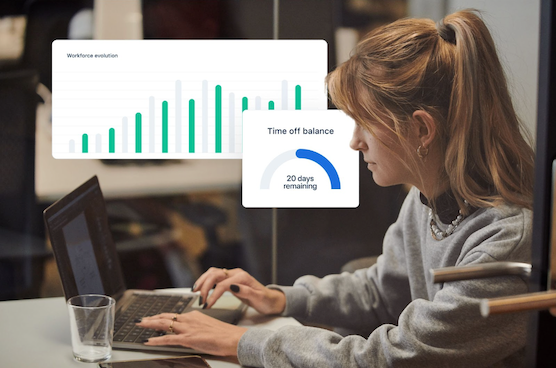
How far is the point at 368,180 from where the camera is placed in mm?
1455

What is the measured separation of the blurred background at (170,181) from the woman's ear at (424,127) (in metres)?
0.33

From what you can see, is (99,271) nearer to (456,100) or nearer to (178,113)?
(178,113)

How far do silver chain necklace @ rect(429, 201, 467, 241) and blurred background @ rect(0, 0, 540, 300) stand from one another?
328mm

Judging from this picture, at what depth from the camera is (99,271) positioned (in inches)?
47.7

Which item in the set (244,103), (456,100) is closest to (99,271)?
(244,103)

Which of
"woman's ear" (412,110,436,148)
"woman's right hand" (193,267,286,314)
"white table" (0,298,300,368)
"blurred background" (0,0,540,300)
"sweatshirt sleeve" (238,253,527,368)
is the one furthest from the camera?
"blurred background" (0,0,540,300)

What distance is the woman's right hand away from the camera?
1228 millimetres

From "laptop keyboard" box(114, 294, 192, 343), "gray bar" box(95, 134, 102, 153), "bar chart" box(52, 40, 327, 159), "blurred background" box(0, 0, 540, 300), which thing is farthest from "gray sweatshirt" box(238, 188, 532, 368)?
"gray bar" box(95, 134, 102, 153)

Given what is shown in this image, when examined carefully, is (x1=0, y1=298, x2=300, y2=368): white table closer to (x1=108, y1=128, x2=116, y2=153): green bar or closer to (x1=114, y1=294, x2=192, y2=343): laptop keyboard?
(x1=114, y1=294, x2=192, y2=343): laptop keyboard

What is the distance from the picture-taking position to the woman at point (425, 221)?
89cm

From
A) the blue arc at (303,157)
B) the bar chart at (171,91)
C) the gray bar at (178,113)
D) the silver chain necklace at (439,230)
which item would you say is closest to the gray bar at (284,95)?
the bar chart at (171,91)

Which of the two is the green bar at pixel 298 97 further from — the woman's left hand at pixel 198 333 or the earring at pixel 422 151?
the woman's left hand at pixel 198 333

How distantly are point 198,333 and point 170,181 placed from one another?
1.69 feet

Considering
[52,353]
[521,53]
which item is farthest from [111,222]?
[521,53]
